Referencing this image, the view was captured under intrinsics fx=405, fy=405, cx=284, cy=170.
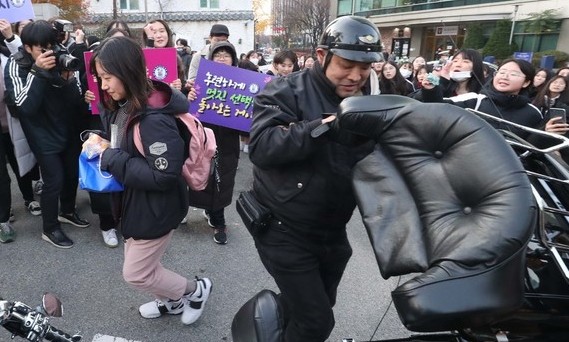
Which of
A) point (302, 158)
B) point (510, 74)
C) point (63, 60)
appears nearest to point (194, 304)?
point (302, 158)

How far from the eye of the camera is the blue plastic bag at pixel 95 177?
2.41 meters

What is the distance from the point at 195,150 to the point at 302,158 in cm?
99

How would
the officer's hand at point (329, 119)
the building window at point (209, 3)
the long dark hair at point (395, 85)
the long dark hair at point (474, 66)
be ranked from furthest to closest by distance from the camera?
1. the building window at point (209, 3)
2. the long dark hair at point (395, 85)
3. the long dark hair at point (474, 66)
4. the officer's hand at point (329, 119)

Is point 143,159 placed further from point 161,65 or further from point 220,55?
point 220,55

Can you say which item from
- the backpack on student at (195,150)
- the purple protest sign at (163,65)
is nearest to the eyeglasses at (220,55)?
the purple protest sign at (163,65)

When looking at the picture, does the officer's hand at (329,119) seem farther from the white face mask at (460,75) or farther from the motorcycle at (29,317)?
the white face mask at (460,75)

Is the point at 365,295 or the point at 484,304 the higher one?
the point at 484,304

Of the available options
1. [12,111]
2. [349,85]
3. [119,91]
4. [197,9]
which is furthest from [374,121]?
[197,9]

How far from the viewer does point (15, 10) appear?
3771 mm

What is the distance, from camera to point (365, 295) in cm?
304

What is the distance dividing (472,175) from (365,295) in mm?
2138

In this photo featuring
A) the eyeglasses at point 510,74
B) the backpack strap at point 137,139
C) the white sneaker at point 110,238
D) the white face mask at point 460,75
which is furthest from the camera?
the white sneaker at point 110,238

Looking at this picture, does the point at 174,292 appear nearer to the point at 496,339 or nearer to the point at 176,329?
the point at 176,329

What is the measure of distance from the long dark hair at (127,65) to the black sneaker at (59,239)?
6.29 ft
